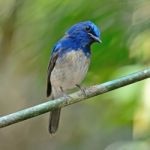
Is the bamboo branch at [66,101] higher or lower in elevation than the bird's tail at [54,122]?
higher

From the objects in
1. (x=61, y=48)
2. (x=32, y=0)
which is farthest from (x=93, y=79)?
(x=61, y=48)

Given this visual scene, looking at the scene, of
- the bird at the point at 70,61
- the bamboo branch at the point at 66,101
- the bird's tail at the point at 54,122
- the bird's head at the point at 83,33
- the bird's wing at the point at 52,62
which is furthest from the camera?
the bird's wing at the point at 52,62

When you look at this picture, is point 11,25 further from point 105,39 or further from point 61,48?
point 105,39

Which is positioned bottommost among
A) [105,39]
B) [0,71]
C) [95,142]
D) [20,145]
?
[95,142]

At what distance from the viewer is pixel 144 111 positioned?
2.89 m

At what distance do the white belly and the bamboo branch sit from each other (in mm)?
1310

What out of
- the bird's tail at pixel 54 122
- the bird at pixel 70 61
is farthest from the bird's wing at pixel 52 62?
the bird's tail at pixel 54 122

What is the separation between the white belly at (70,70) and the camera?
3588 millimetres

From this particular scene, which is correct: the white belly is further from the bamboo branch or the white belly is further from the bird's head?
the bamboo branch

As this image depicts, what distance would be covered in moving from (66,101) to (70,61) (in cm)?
153

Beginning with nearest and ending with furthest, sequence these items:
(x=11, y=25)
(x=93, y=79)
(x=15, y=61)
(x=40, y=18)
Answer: (x=93, y=79), (x=40, y=18), (x=11, y=25), (x=15, y=61)

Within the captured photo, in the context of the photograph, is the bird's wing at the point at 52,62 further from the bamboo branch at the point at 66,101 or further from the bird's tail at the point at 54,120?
the bamboo branch at the point at 66,101

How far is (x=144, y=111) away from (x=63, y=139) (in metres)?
4.09

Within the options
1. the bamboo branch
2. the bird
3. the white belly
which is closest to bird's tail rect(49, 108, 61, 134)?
the bird
